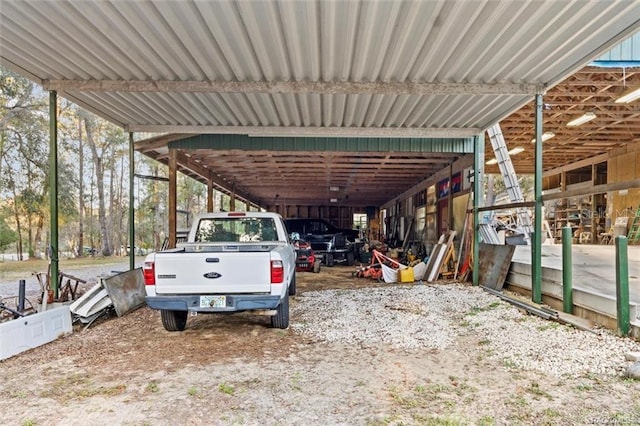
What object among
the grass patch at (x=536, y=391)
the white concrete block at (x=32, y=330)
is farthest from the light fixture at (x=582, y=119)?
the white concrete block at (x=32, y=330)

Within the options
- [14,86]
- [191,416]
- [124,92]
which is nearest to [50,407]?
[191,416]

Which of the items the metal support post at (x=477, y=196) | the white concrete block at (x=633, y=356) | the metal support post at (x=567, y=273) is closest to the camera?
the white concrete block at (x=633, y=356)

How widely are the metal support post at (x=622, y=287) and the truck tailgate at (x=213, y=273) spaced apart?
144 inches

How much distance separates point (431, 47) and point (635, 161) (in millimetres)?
14759

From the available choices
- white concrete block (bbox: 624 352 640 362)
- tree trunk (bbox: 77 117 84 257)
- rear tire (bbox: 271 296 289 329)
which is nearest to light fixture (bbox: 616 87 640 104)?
white concrete block (bbox: 624 352 640 362)

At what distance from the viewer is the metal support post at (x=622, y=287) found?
391 cm

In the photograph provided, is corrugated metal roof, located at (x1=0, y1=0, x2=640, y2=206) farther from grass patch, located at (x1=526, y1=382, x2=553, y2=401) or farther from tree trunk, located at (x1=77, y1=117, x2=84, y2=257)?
tree trunk, located at (x1=77, y1=117, x2=84, y2=257)

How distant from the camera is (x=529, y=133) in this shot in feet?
42.2

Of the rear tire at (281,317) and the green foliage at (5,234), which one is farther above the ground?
the green foliage at (5,234)

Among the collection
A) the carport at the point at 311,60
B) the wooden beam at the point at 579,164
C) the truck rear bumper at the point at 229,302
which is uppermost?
the wooden beam at the point at 579,164

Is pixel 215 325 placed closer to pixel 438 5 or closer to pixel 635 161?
pixel 438 5

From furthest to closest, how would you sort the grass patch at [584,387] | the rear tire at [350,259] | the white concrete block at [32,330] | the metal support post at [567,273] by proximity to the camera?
the rear tire at [350,259]
the metal support post at [567,273]
the white concrete block at [32,330]
the grass patch at [584,387]

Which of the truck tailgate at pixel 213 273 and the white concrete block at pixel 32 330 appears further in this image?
the truck tailgate at pixel 213 273

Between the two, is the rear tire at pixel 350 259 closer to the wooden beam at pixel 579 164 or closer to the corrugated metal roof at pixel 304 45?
the corrugated metal roof at pixel 304 45
